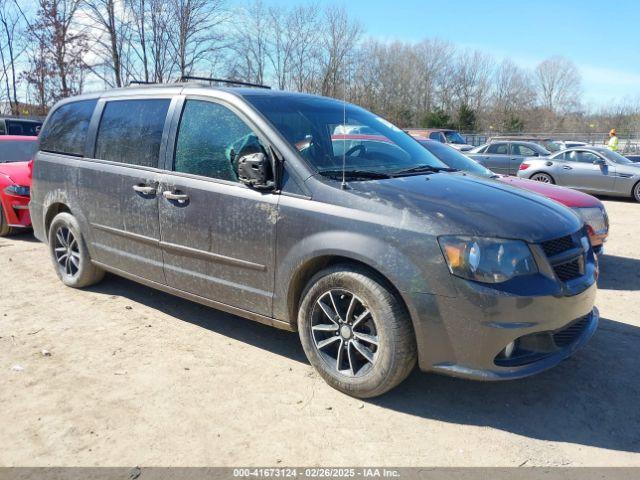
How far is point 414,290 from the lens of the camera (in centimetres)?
291

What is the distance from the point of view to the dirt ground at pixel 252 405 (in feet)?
9.04

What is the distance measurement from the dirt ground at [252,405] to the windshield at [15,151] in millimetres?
5166

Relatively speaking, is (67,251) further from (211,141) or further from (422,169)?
(422,169)

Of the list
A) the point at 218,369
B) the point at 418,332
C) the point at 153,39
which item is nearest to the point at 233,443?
the point at 218,369

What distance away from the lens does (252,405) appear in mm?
3195

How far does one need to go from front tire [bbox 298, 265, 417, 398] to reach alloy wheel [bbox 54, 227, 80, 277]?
2.93m

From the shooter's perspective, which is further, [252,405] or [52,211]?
[52,211]

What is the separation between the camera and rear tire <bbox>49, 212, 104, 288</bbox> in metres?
5.07

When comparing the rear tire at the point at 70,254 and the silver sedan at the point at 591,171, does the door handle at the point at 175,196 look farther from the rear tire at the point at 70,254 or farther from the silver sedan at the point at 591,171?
the silver sedan at the point at 591,171

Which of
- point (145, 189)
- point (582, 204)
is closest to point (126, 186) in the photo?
point (145, 189)

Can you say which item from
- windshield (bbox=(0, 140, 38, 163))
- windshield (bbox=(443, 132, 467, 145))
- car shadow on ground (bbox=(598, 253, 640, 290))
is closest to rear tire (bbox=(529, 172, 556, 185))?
car shadow on ground (bbox=(598, 253, 640, 290))

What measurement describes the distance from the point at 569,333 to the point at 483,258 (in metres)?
0.91

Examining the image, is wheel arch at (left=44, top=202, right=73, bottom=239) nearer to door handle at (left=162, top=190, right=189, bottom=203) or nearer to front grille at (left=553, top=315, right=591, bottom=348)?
door handle at (left=162, top=190, right=189, bottom=203)

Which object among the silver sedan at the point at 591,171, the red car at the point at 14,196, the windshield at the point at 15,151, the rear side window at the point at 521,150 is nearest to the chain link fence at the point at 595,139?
the rear side window at the point at 521,150
